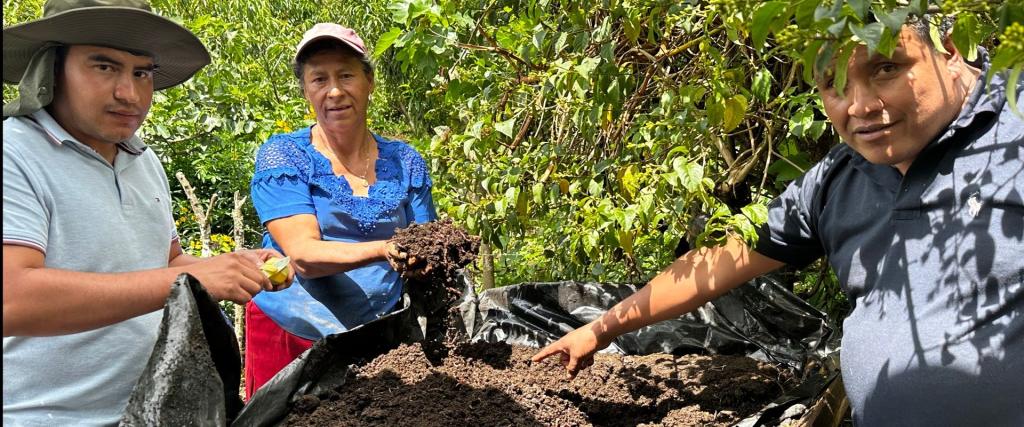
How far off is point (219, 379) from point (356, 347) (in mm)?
505

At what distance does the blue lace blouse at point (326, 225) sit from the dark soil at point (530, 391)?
32cm

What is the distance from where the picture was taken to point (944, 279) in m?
1.68

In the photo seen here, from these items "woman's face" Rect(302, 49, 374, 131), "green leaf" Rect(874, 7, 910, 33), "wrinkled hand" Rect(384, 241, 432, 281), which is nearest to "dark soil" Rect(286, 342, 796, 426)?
"wrinkled hand" Rect(384, 241, 432, 281)

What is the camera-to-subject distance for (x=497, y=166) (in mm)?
2742

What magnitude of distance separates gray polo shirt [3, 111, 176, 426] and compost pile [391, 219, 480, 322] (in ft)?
2.07

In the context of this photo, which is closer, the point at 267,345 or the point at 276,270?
the point at 276,270

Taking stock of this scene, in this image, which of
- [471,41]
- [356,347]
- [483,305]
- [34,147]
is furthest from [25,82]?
[483,305]

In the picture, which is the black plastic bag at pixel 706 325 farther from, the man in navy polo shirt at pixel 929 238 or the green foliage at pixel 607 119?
the man in navy polo shirt at pixel 929 238

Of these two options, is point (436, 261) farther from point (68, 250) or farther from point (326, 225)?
point (68, 250)

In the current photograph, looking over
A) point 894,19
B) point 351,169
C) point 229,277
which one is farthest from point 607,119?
point 894,19

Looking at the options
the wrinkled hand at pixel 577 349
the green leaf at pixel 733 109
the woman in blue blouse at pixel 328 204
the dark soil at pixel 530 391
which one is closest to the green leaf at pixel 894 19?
the green leaf at pixel 733 109

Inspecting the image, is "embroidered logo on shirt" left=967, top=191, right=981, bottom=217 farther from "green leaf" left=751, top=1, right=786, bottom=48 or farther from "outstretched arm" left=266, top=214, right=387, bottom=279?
"outstretched arm" left=266, top=214, right=387, bottom=279

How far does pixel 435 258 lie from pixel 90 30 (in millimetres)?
934

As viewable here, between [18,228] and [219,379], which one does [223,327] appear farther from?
[18,228]
